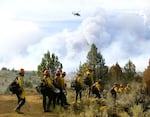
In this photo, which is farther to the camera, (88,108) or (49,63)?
(49,63)

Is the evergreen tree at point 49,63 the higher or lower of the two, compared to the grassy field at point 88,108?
higher

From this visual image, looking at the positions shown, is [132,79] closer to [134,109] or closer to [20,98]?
[134,109]

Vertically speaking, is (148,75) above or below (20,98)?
above

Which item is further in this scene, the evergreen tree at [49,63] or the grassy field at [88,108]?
the evergreen tree at [49,63]

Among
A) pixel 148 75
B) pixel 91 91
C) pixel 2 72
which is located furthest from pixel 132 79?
pixel 91 91

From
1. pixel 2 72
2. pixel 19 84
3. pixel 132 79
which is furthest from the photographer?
pixel 2 72

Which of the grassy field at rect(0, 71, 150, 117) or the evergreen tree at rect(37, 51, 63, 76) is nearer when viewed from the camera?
the grassy field at rect(0, 71, 150, 117)

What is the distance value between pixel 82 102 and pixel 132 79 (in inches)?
1957

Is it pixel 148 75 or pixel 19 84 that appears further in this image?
pixel 148 75

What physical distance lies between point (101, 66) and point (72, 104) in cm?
4183

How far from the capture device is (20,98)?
26.8 metres

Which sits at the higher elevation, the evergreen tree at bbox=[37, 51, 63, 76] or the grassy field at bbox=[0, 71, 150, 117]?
the evergreen tree at bbox=[37, 51, 63, 76]

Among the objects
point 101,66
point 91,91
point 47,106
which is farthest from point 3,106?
point 101,66

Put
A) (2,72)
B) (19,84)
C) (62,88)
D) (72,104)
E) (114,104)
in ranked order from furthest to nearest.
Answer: (2,72), (114,104), (72,104), (62,88), (19,84)
